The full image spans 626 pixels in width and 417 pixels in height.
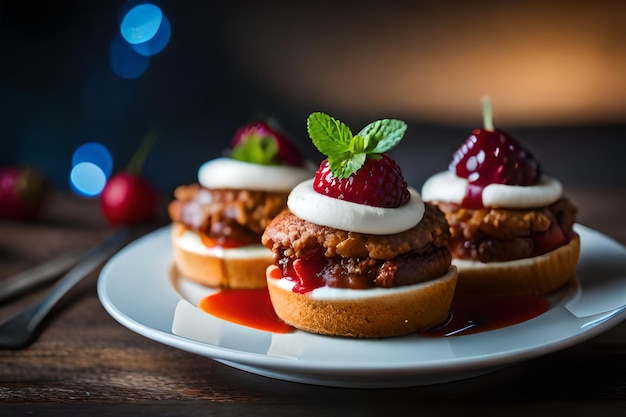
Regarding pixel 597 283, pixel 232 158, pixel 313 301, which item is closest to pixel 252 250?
pixel 232 158

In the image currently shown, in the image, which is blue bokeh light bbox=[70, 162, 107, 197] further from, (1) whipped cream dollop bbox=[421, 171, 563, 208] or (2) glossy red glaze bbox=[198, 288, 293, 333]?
(1) whipped cream dollop bbox=[421, 171, 563, 208]

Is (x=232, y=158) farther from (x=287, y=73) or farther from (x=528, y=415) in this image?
(x=287, y=73)

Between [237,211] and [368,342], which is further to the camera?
[237,211]

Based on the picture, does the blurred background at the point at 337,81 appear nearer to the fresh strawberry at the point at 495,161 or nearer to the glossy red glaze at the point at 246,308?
the fresh strawberry at the point at 495,161

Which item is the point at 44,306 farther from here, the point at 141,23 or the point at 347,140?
the point at 141,23

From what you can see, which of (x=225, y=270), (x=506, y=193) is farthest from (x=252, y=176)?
(x=506, y=193)

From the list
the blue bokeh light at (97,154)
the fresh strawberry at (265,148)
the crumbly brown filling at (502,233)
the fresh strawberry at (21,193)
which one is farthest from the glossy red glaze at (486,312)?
the blue bokeh light at (97,154)
